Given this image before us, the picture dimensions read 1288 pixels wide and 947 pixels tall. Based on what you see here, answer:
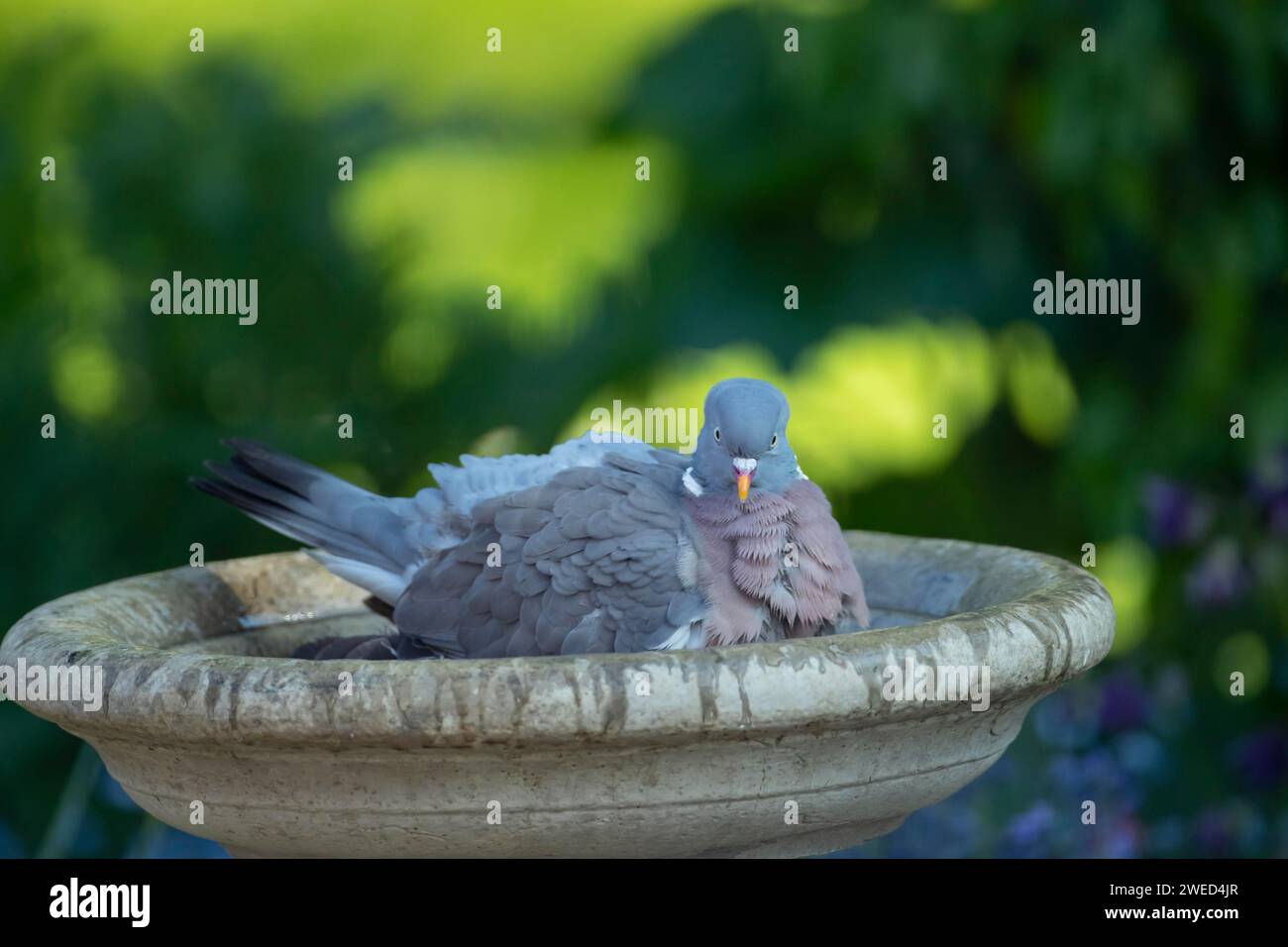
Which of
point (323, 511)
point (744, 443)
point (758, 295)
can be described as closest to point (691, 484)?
point (744, 443)

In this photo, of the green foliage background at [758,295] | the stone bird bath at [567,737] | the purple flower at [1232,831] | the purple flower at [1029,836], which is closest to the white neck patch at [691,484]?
the stone bird bath at [567,737]

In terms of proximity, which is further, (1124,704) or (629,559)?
(1124,704)

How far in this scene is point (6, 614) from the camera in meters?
2.77

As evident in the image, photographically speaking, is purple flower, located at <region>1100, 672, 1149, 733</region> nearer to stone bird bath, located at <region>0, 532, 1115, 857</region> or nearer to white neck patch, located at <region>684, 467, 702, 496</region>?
stone bird bath, located at <region>0, 532, 1115, 857</region>

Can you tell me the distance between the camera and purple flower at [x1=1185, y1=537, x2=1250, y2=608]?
2906 millimetres

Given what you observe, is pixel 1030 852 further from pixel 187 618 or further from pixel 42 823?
pixel 42 823

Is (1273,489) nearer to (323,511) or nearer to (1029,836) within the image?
(1029,836)

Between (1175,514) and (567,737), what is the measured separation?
2.08 m

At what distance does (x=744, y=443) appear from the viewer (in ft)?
5.16

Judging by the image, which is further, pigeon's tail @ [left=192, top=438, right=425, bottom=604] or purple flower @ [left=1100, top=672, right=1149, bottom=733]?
purple flower @ [left=1100, top=672, right=1149, bottom=733]

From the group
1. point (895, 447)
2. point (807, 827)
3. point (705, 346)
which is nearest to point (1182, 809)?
point (895, 447)

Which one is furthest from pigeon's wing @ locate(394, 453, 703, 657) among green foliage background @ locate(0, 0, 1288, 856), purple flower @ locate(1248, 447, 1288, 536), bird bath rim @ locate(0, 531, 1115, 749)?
purple flower @ locate(1248, 447, 1288, 536)

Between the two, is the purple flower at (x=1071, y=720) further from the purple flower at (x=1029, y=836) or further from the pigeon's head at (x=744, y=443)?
the pigeon's head at (x=744, y=443)

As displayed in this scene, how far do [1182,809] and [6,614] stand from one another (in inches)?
98.7
